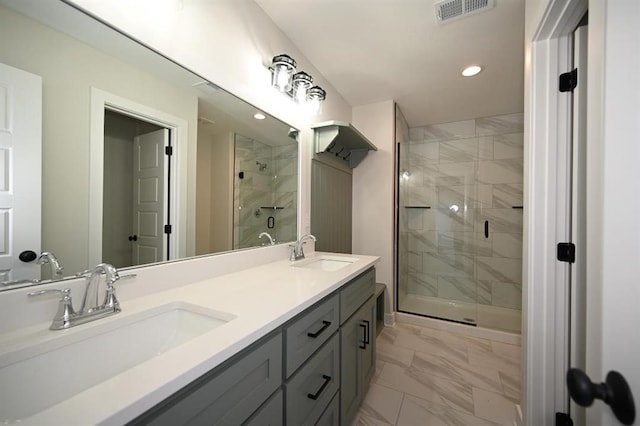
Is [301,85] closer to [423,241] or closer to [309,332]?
[309,332]

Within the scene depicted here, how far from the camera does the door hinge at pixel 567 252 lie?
3.47ft

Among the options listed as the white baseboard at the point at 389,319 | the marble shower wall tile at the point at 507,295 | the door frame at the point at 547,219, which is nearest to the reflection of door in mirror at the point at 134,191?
the door frame at the point at 547,219

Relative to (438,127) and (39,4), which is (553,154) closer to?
(39,4)

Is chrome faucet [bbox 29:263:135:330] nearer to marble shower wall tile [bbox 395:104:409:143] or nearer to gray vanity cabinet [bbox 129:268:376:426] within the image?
gray vanity cabinet [bbox 129:268:376:426]

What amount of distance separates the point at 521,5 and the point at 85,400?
2.47 metres

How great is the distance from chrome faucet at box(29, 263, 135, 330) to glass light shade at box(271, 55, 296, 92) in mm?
1334

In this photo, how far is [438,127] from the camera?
3.53 m

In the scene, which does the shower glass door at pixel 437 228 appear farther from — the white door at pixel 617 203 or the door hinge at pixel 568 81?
the white door at pixel 617 203

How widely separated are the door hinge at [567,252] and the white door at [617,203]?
0.69 meters

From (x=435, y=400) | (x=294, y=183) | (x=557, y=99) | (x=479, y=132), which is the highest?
(x=479, y=132)

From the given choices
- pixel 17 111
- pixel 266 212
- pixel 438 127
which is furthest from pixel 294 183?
pixel 438 127

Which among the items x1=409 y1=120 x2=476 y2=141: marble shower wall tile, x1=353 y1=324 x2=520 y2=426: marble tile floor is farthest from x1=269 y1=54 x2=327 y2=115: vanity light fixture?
x1=409 y1=120 x2=476 y2=141: marble shower wall tile

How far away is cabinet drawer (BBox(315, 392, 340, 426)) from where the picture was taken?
104 cm

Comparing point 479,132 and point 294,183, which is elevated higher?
point 479,132
